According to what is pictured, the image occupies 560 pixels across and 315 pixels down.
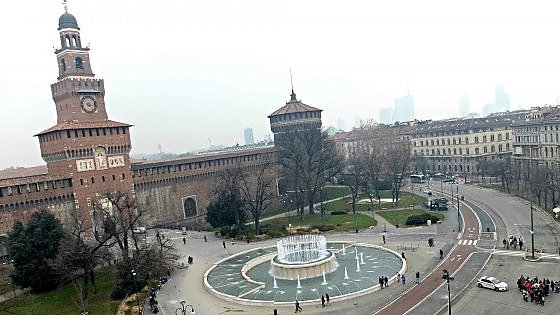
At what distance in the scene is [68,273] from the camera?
39625mm

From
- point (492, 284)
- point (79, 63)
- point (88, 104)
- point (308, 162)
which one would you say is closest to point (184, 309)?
point (492, 284)

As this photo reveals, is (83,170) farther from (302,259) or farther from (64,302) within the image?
(302,259)

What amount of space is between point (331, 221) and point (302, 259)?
21059 millimetres

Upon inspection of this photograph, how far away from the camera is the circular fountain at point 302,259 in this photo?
4352 cm

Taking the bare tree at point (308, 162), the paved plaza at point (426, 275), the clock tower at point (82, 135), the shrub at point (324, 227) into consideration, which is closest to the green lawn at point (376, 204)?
the bare tree at point (308, 162)

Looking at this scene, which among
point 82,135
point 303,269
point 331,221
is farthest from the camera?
point 331,221

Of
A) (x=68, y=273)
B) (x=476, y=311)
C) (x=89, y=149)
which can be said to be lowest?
(x=476, y=311)

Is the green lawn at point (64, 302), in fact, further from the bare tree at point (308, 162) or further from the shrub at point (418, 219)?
the shrub at point (418, 219)

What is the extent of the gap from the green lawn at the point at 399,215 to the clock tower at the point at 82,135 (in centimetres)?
3969

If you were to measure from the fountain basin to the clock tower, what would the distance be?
3377 cm

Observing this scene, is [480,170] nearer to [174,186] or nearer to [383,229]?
[383,229]

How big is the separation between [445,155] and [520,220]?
57816 mm

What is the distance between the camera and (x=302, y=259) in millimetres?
47094

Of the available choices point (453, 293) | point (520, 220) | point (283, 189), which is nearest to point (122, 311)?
point (453, 293)
